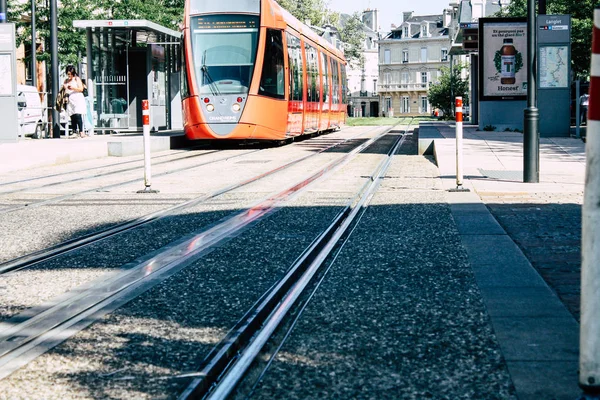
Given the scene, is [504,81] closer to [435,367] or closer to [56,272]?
[56,272]

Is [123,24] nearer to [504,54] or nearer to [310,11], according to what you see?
[504,54]

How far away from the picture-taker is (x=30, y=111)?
30328 mm

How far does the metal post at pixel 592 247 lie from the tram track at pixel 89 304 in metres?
2.25

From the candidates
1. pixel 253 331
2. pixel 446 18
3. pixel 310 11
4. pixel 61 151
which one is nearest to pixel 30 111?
pixel 61 151

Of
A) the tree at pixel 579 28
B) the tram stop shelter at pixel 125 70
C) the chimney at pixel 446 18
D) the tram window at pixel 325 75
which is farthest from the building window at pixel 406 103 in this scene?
the tram stop shelter at pixel 125 70

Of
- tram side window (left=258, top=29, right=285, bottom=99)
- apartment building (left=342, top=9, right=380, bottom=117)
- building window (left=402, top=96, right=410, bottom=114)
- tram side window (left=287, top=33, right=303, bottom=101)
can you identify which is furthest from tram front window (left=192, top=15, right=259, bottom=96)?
apartment building (left=342, top=9, right=380, bottom=117)

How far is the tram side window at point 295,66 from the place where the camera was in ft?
77.3

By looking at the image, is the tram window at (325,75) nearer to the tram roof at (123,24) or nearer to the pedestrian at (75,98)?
the tram roof at (123,24)

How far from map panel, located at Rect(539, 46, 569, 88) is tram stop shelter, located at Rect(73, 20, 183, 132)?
9840mm

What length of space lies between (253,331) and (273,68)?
1793 cm

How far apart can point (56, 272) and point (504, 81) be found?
23934mm

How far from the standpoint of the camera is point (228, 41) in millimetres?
21672

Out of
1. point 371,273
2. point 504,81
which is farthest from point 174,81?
point 371,273

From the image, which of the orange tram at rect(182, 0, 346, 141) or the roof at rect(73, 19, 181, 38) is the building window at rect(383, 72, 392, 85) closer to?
the roof at rect(73, 19, 181, 38)
